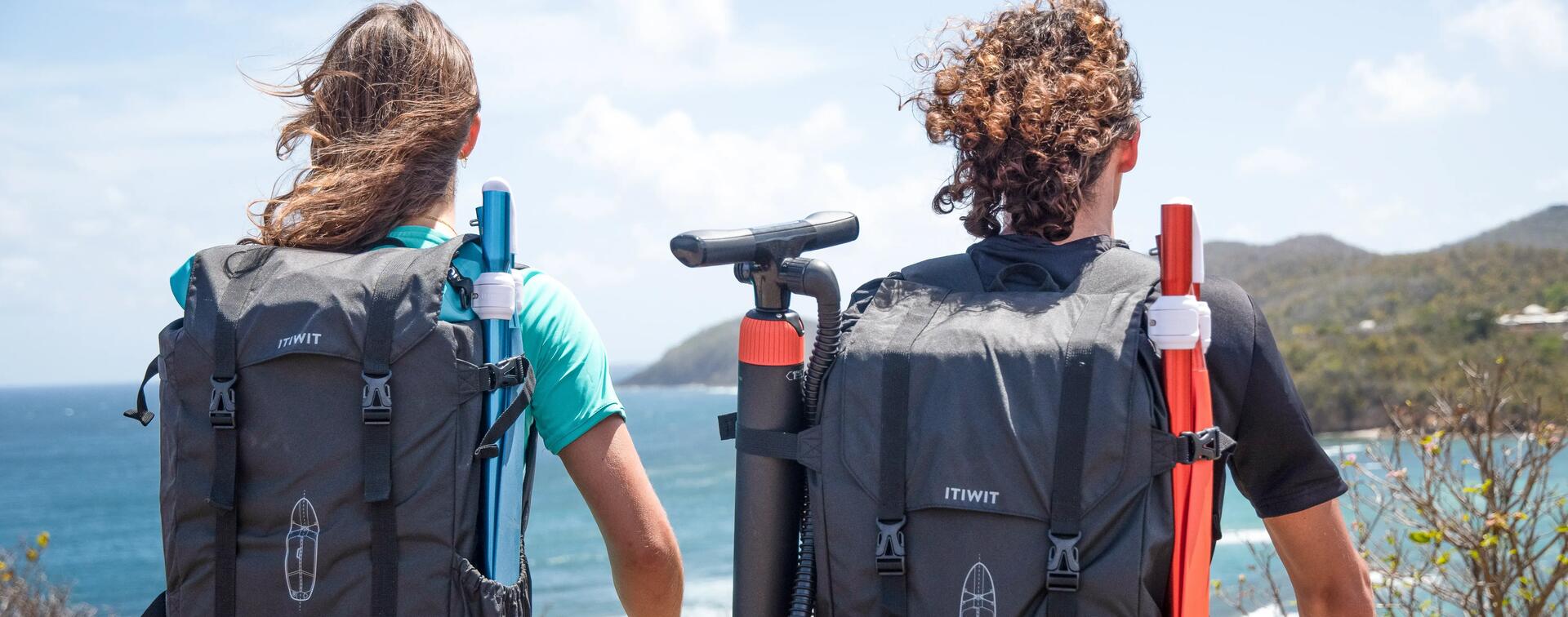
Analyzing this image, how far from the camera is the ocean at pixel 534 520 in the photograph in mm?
37312

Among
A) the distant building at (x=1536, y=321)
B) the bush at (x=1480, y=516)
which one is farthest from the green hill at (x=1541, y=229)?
the bush at (x=1480, y=516)

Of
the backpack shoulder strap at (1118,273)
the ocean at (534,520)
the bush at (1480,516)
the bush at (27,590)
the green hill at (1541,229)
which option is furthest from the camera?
the green hill at (1541,229)

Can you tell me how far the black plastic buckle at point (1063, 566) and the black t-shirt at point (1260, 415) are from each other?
0.36 meters

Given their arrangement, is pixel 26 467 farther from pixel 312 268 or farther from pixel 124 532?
pixel 312 268

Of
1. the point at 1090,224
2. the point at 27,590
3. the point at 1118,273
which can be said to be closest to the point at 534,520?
the point at 27,590

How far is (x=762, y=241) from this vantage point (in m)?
2.13

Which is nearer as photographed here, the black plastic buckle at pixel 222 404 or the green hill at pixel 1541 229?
the black plastic buckle at pixel 222 404

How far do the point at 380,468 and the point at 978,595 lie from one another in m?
1.13

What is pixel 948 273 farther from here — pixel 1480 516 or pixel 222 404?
pixel 1480 516

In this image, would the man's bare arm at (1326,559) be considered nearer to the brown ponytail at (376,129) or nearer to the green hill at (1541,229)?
the brown ponytail at (376,129)

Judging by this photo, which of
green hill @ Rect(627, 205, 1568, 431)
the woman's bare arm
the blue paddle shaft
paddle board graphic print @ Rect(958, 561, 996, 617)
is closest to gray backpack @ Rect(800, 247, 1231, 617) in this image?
paddle board graphic print @ Rect(958, 561, 996, 617)

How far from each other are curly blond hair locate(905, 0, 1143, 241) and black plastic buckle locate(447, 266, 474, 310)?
Result: 3.19 ft

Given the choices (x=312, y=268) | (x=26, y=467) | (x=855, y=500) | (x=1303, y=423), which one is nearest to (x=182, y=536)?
(x=312, y=268)

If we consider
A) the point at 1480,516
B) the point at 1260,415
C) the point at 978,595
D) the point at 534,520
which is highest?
the point at 1260,415
